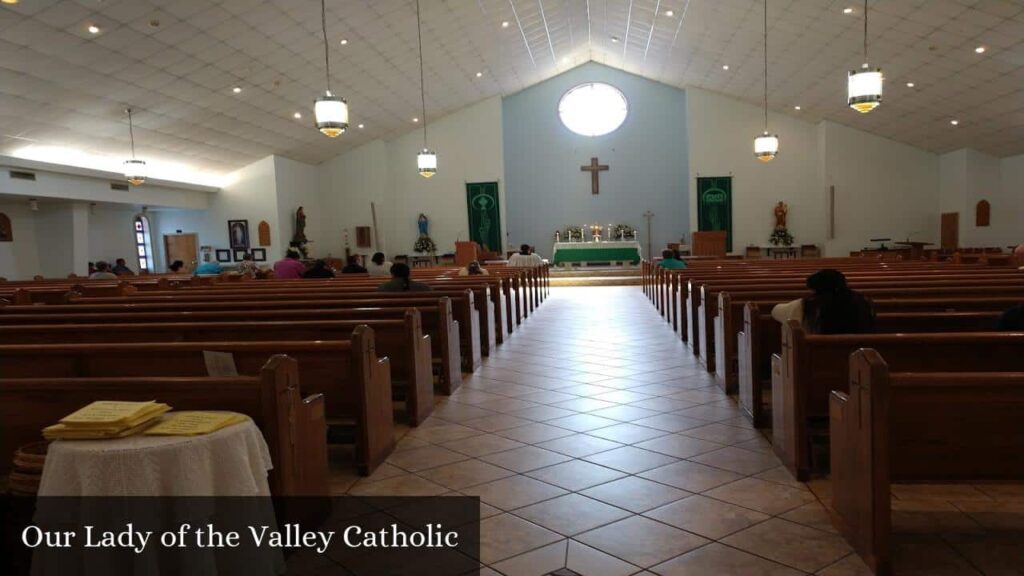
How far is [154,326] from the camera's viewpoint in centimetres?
369

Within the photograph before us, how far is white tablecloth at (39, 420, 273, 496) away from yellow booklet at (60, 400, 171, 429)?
4cm

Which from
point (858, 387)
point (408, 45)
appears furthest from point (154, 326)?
point (408, 45)

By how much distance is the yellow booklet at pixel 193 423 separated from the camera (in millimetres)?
1870

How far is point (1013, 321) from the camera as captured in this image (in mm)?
2918

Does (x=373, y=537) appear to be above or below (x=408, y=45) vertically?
below

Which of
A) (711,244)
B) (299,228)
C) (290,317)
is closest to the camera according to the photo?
(290,317)

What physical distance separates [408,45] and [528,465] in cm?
1013

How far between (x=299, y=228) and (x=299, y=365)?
13326 mm

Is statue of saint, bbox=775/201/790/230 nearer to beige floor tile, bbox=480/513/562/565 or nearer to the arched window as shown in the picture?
the arched window

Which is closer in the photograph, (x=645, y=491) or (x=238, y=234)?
(x=645, y=491)

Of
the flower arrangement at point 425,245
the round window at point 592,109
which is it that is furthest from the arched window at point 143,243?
the round window at point 592,109

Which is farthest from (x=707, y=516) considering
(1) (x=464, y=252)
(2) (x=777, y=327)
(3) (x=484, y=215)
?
(3) (x=484, y=215)

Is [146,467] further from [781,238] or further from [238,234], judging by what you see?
[781,238]

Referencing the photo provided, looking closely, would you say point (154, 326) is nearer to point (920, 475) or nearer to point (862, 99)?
point (920, 475)
